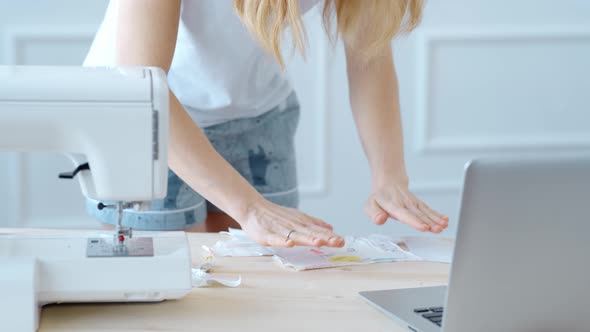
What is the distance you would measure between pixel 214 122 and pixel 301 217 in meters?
0.54

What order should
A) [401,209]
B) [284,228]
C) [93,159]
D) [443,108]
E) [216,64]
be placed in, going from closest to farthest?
[93,159], [284,228], [401,209], [216,64], [443,108]

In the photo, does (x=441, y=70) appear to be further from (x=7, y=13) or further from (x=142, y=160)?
(x=142, y=160)

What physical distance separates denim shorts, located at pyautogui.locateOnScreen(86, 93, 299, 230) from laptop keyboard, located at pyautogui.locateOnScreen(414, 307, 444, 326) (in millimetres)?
772

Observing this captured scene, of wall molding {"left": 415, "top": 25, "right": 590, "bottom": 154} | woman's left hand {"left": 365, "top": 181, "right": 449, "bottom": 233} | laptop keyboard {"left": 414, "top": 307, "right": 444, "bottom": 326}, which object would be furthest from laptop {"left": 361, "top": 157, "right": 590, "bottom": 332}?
wall molding {"left": 415, "top": 25, "right": 590, "bottom": 154}

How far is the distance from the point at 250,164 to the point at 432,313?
845mm

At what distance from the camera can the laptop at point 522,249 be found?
3.16 feet

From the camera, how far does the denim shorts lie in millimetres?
1911

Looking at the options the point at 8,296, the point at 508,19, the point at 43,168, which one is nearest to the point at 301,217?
the point at 8,296

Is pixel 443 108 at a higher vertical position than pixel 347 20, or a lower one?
higher

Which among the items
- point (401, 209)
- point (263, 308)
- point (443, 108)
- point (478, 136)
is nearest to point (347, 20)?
point (401, 209)

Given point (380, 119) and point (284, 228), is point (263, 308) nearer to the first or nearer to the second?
point (284, 228)

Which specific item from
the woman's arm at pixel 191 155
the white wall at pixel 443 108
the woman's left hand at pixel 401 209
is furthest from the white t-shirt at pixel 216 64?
the white wall at pixel 443 108

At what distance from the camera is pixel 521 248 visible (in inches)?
39.3

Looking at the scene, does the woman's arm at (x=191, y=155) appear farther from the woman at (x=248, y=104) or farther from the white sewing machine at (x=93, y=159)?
the white sewing machine at (x=93, y=159)
